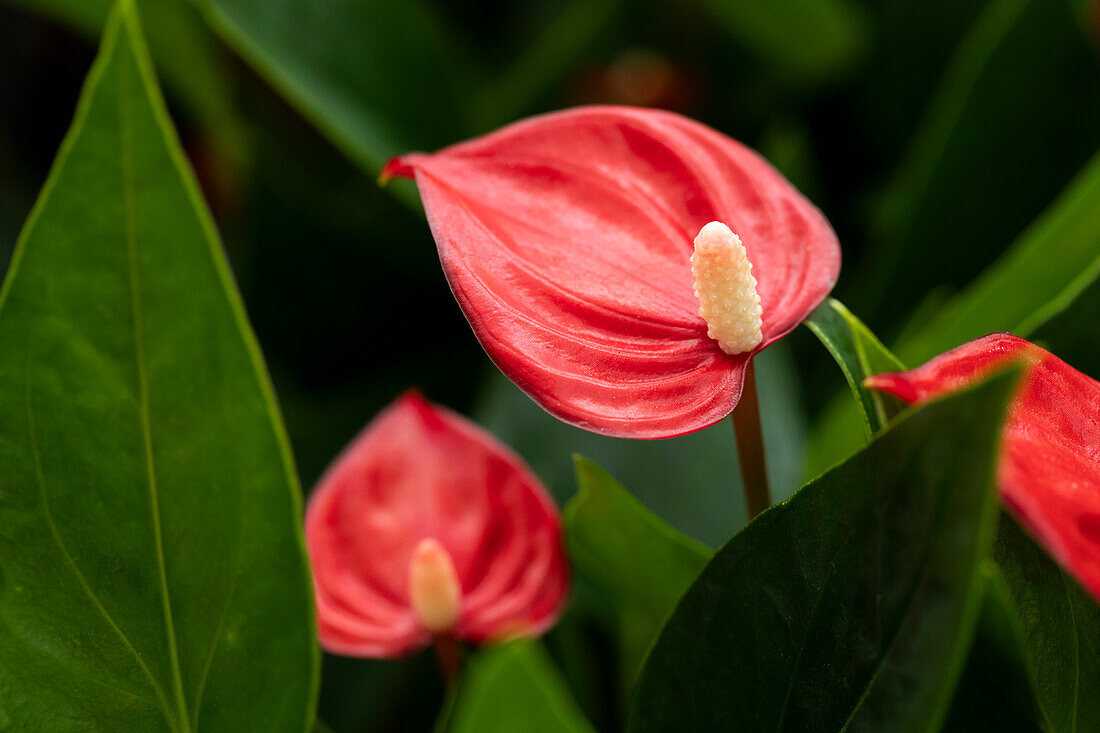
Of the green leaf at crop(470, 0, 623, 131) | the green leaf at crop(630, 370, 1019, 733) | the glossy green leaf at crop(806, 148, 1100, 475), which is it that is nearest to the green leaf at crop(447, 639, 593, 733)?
the green leaf at crop(630, 370, 1019, 733)

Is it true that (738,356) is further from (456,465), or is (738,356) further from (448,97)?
(448,97)

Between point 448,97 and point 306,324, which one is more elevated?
point 448,97

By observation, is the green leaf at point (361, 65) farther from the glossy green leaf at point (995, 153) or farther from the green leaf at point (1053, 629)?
the green leaf at point (1053, 629)

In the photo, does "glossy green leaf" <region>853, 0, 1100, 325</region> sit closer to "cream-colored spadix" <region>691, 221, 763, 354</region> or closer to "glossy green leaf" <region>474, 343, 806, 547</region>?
"glossy green leaf" <region>474, 343, 806, 547</region>

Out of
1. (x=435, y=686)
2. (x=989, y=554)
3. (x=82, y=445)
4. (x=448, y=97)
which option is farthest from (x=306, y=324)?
(x=989, y=554)

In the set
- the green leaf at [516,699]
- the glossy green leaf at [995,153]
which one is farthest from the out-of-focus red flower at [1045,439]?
the glossy green leaf at [995,153]

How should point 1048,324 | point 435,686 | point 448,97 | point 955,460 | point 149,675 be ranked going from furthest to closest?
point 448,97, point 435,686, point 1048,324, point 149,675, point 955,460
